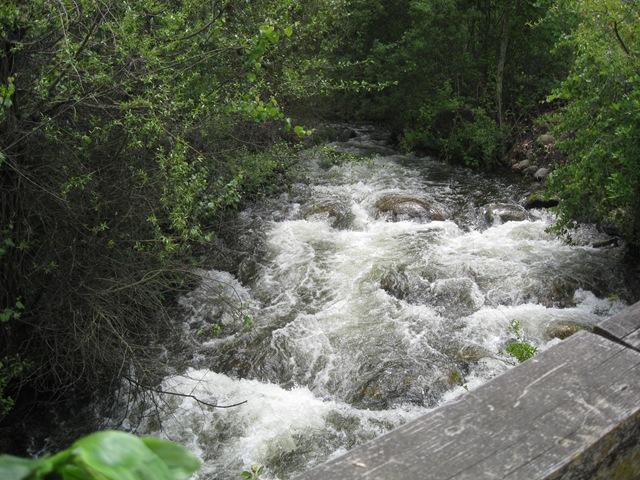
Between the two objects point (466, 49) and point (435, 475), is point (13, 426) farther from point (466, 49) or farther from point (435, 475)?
point (466, 49)

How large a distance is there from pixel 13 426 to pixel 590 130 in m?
7.23

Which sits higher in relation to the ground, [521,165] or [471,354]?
[521,165]

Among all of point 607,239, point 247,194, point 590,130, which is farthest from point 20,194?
point 607,239

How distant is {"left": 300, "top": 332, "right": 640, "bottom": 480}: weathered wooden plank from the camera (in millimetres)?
1201

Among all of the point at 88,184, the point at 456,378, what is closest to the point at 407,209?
the point at 456,378

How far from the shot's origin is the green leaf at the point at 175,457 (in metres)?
0.65

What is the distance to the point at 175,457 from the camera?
66 cm

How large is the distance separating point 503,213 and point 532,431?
30.0 feet

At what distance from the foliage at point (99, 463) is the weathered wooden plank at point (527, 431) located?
60 cm

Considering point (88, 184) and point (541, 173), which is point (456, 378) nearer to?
point (88, 184)

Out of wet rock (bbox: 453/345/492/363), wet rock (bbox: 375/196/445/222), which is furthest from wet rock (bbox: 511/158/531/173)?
wet rock (bbox: 453/345/492/363)

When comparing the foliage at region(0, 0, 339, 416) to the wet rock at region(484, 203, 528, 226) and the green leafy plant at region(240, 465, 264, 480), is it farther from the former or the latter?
the wet rock at region(484, 203, 528, 226)

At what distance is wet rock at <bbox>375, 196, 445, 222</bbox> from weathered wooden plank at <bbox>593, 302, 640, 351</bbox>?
8.32 m

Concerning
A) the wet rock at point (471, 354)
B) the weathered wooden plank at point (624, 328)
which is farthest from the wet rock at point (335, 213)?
the weathered wooden plank at point (624, 328)
